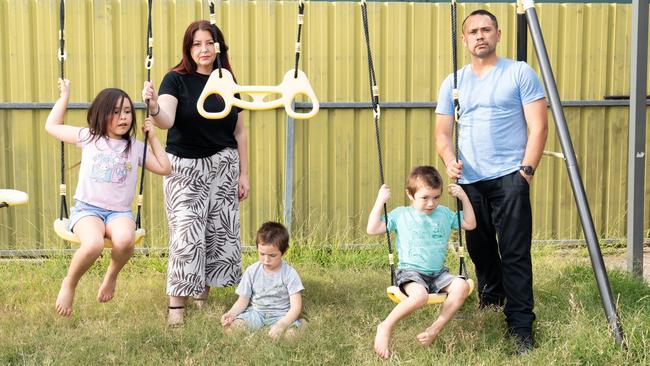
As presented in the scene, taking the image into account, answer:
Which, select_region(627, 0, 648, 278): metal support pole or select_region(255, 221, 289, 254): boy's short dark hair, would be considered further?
select_region(627, 0, 648, 278): metal support pole

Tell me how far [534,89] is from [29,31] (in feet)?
13.9

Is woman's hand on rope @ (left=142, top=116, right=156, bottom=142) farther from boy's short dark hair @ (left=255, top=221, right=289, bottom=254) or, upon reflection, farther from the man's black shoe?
the man's black shoe

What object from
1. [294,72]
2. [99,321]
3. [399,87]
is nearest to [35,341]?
[99,321]

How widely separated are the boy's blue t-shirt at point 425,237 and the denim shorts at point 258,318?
0.79 m

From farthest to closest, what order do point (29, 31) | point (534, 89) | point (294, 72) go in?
point (29, 31) < point (294, 72) < point (534, 89)

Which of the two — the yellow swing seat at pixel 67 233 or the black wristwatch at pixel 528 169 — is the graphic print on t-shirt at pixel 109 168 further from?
the black wristwatch at pixel 528 169

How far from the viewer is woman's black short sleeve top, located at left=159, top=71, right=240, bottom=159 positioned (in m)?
4.68

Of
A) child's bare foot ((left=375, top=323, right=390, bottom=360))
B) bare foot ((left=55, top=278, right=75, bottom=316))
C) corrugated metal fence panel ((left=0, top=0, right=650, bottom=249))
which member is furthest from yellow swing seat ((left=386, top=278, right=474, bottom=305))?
corrugated metal fence panel ((left=0, top=0, right=650, bottom=249))

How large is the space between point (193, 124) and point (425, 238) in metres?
1.49

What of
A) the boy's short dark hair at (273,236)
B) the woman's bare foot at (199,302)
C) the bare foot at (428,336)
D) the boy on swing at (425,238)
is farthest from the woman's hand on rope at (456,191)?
the woman's bare foot at (199,302)

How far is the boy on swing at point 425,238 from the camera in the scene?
166 inches

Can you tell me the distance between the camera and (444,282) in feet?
14.1

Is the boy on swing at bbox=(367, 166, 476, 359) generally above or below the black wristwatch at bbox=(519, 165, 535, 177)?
below

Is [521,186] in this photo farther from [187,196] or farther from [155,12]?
[155,12]
